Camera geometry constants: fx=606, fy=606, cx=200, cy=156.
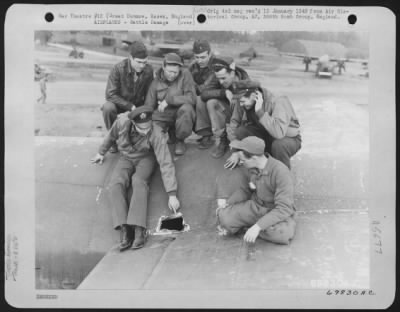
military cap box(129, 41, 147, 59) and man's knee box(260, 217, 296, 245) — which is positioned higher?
military cap box(129, 41, 147, 59)

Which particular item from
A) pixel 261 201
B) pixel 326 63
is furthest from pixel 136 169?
pixel 326 63

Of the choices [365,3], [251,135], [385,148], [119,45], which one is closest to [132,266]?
[251,135]

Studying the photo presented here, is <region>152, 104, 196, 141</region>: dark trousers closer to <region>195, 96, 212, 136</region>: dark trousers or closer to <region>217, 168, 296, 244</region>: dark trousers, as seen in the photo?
<region>195, 96, 212, 136</region>: dark trousers

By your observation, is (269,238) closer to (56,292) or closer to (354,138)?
(354,138)

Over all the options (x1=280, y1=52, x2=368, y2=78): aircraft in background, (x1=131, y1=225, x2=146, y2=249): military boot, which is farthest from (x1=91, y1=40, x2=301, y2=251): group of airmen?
(x1=280, y1=52, x2=368, y2=78): aircraft in background

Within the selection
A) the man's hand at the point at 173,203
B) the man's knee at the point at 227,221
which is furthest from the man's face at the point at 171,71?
the man's knee at the point at 227,221

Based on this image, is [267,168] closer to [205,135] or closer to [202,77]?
[205,135]

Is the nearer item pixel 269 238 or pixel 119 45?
pixel 269 238
